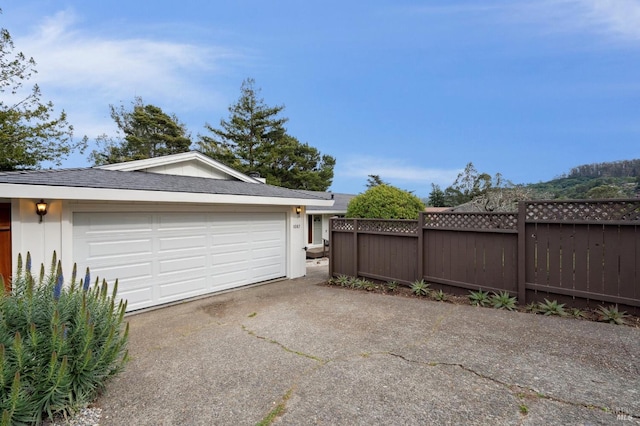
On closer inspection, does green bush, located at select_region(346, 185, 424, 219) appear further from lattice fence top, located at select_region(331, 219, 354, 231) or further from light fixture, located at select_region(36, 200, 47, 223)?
light fixture, located at select_region(36, 200, 47, 223)

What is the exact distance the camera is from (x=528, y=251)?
206 inches

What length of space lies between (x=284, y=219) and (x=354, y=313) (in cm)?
378

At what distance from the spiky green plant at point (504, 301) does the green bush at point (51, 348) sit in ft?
18.4

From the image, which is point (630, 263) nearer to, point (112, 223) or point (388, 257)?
point (388, 257)

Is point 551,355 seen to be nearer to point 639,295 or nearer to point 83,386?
point 639,295

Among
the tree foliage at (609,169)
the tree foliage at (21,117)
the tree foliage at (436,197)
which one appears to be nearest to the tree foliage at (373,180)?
the tree foliage at (436,197)

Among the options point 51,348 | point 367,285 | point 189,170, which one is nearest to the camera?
point 51,348

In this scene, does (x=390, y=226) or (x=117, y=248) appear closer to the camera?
(x=117, y=248)

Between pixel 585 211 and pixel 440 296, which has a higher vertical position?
pixel 585 211

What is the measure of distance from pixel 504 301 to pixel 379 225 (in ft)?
9.86

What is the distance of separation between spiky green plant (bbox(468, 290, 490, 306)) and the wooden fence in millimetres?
114

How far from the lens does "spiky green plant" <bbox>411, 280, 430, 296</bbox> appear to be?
631cm

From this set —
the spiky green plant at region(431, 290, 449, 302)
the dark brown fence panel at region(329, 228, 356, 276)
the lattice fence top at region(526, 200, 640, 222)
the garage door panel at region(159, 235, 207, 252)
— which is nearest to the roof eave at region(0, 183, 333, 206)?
the garage door panel at region(159, 235, 207, 252)

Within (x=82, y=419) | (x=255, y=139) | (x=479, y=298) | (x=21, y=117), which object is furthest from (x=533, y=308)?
(x=255, y=139)
